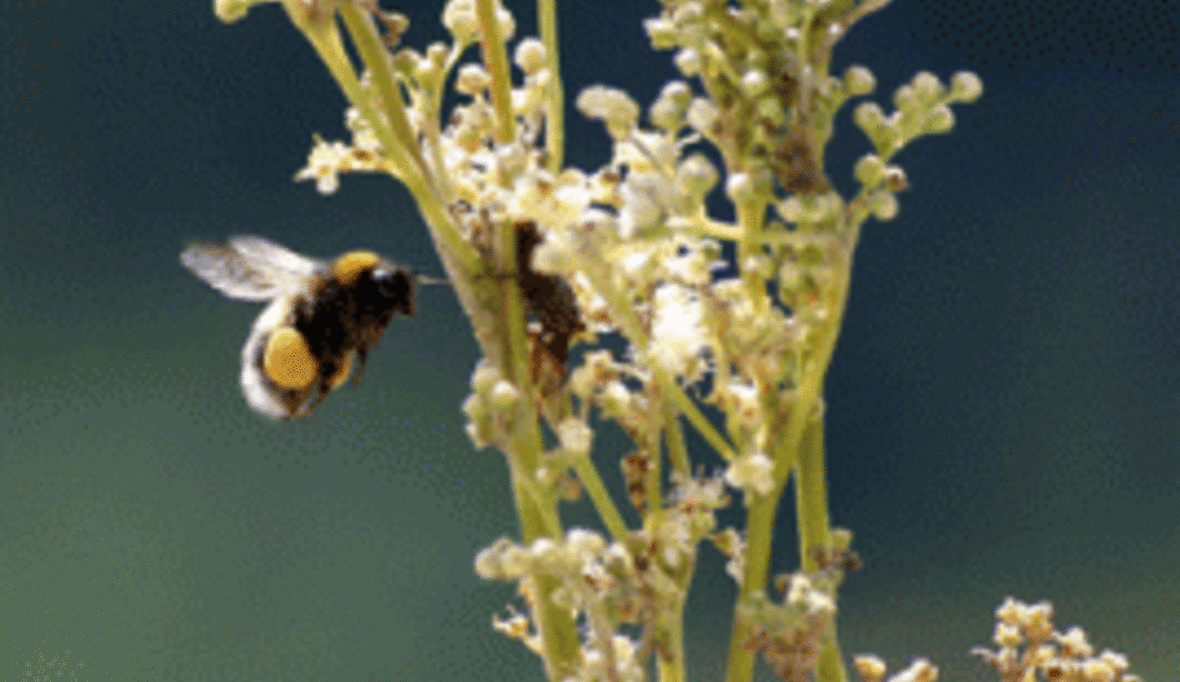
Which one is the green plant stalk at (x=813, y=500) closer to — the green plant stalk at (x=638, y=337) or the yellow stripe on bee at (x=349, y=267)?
the green plant stalk at (x=638, y=337)

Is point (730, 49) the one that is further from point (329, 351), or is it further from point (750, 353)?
point (329, 351)

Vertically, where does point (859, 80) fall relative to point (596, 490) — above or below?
above

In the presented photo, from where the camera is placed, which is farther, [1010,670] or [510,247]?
[1010,670]

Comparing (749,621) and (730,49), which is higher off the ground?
(730,49)

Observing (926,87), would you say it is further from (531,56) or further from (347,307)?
(347,307)

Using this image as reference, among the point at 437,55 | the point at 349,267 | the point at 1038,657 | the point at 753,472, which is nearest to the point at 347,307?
the point at 349,267

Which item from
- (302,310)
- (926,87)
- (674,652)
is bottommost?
(674,652)

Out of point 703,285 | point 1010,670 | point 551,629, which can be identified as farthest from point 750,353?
point 1010,670
